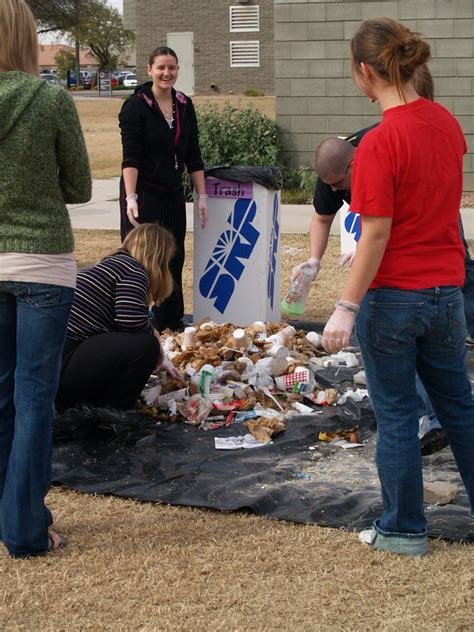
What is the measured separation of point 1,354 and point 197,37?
47479 mm

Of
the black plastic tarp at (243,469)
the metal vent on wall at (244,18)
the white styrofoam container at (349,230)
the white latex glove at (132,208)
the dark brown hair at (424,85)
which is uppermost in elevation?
the metal vent on wall at (244,18)


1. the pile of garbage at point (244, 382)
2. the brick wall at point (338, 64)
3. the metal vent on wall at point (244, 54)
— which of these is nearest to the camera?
the pile of garbage at point (244, 382)

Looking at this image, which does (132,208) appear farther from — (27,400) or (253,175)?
(27,400)

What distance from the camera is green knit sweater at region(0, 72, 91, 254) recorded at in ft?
11.0

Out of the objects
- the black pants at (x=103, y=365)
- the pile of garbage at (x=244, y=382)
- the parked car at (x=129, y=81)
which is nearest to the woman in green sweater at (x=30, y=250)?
the black pants at (x=103, y=365)

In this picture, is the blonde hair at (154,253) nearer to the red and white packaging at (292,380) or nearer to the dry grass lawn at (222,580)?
the red and white packaging at (292,380)

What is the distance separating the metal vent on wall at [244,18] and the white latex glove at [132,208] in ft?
146

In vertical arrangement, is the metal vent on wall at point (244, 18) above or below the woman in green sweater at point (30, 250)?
above

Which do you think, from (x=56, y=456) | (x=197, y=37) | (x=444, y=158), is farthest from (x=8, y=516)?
(x=197, y=37)

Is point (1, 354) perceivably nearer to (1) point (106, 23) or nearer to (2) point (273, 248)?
(2) point (273, 248)

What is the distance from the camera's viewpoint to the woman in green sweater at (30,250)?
11.1ft

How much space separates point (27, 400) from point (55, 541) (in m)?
0.60

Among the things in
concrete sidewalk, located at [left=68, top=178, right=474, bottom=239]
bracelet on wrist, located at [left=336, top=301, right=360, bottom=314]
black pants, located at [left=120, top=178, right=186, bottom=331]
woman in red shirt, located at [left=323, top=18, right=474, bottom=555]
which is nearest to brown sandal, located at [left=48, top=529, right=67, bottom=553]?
woman in red shirt, located at [left=323, top=18, right=474, bottom=555]

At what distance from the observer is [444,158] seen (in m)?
3.40
